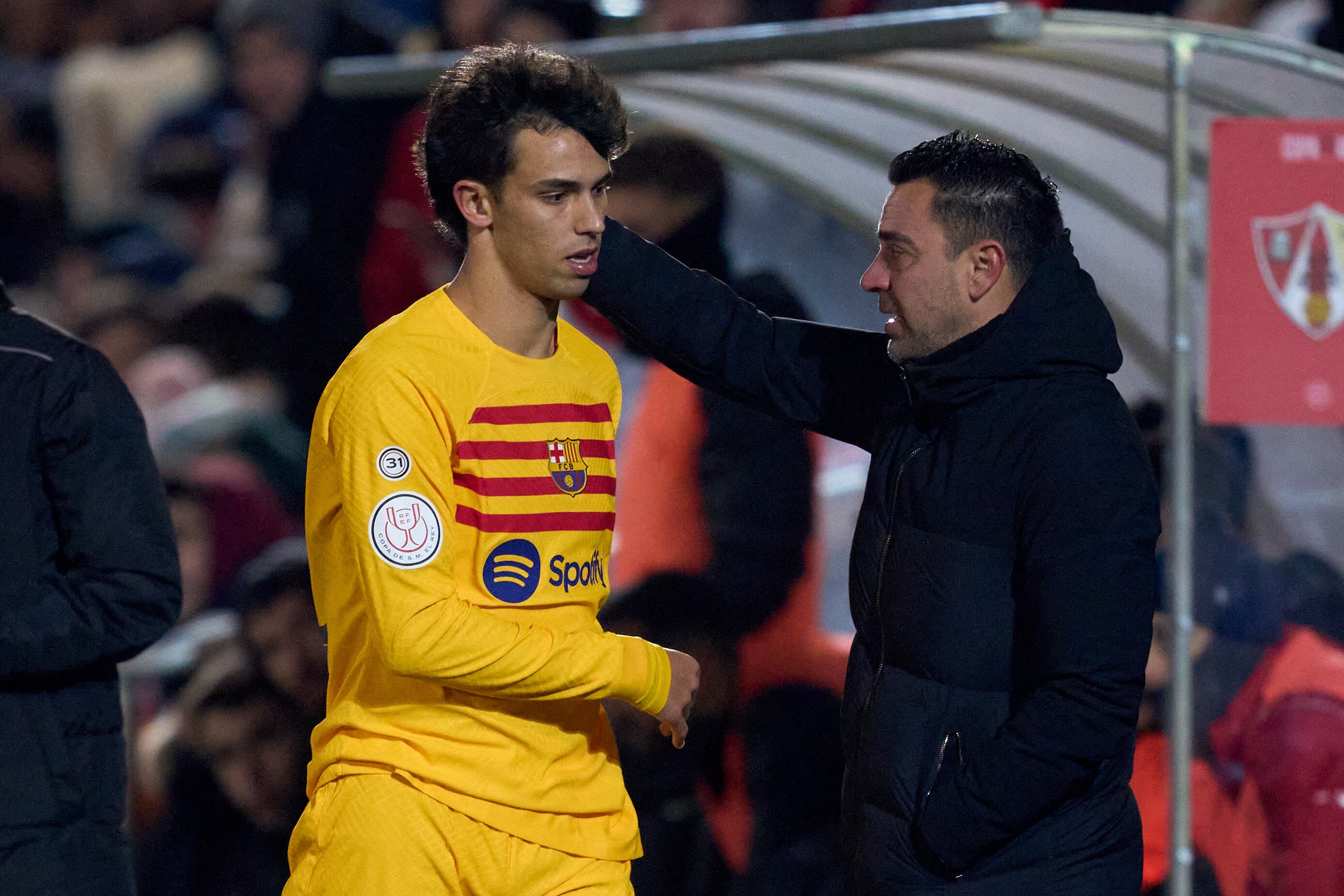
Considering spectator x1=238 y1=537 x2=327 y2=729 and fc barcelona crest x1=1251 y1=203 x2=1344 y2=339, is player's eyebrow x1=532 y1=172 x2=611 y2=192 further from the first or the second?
spectator x1=238 y1=537 x2=327 y2=729

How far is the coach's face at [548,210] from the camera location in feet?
6.43

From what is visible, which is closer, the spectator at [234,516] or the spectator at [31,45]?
the spectator at [234,516]

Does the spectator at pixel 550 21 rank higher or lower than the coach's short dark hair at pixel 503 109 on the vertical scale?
higher

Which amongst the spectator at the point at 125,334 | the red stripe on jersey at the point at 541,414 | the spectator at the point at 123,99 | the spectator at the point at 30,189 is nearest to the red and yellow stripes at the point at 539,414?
the red stripe on jersey at the point at 541,414

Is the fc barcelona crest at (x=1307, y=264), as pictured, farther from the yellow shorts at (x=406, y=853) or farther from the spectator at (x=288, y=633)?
the spectator at (x=288, y=633)

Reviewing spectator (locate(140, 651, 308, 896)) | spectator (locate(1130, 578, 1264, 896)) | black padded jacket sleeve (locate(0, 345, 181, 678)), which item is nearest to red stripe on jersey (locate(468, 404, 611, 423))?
black padded jacket sleeve (locate(0, 345, 181, 678))

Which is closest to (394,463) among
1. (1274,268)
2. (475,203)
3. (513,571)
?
(513,571)

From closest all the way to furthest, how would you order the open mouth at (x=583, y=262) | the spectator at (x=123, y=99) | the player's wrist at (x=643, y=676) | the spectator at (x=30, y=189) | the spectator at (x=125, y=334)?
the player's wrist at (x=643, y=676)
the open mouth at (x=583, y=262)
the spectator at (x=125, y=334)
the spectator at (x=123, y=99)
the spectator at (x=30, y=189)

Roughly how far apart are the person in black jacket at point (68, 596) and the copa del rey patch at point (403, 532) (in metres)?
0.64

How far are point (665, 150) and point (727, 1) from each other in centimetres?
74

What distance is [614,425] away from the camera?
213 cm

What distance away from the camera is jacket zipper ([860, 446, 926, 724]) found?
6.54 feet

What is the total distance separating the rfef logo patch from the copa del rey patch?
10 cm

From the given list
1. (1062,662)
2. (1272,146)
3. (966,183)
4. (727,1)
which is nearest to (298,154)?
(727,1)
